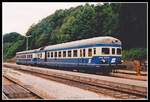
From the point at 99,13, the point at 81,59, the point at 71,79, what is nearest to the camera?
the point at 99,13

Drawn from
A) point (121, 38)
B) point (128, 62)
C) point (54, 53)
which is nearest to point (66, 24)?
point (121, 38)

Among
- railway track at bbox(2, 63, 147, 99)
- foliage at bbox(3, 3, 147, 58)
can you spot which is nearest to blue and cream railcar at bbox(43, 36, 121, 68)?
foliage at bbox(3, 3, 147, 58)

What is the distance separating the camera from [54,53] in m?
25.7

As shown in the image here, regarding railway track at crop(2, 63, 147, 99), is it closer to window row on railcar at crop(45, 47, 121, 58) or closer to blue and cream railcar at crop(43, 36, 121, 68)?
blue and cream railcar at crop(43, 36, 121, 68)

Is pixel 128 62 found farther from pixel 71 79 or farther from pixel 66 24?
pixel 66 24

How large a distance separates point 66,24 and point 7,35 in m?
3.83

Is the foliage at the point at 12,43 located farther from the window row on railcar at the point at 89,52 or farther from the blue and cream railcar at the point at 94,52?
the window row on railcar at the point at 89,52

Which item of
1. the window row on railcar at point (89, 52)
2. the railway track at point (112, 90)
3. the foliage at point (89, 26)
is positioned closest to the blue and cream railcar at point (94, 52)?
the window row on railcar at point (89, 52)

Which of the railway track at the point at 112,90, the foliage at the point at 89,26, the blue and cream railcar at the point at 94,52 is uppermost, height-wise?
the foliage at the point at 89,26

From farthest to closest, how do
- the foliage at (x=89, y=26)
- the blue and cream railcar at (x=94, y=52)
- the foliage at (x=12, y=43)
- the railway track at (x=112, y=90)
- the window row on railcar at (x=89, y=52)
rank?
the window row on railcar at (x=89, y=52) < the blue and cream railcar at (x=94, y=52) < the foliage at (x=89, y=26) < the foliage at (x=12, y=43) < the railway track at (x=112, y=90)

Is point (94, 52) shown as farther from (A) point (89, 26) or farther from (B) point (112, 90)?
(B) point (112, 90)

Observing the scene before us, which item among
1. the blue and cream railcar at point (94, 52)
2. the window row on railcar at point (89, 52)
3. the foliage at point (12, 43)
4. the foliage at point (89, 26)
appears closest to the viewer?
the foliage at point (12, 43)

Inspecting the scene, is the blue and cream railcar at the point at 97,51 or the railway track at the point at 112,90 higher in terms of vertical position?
the blue and cream railcar at the point at 97,51

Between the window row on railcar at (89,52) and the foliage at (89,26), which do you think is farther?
the window row on railcar at (89,52)
